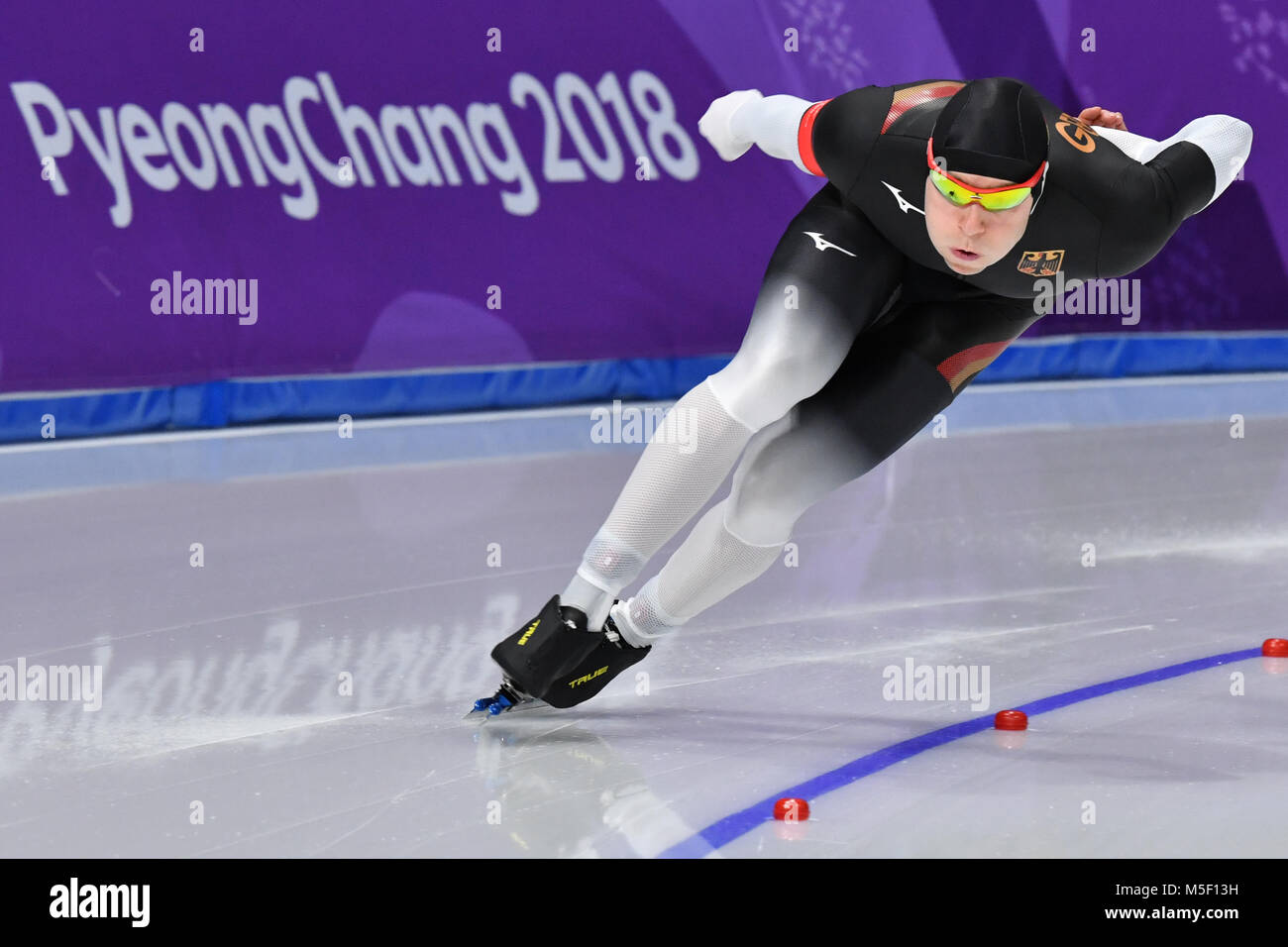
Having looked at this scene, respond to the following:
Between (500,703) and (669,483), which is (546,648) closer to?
(500,703)

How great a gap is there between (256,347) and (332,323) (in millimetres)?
331

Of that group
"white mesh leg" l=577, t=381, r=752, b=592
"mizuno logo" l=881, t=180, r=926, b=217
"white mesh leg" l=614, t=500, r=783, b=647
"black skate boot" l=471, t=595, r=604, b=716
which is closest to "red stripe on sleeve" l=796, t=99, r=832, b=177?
"mizuno logo" l=881, t=180, r=926, b=217

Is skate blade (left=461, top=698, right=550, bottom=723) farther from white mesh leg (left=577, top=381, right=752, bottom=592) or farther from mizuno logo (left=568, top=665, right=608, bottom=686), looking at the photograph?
white mesh leg (left=577, top=381, right=752, bottom=592)

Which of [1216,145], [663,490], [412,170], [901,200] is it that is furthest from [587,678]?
[412,170]

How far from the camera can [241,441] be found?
6.47 m

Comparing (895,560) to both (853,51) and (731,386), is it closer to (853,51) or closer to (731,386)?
(731,386)

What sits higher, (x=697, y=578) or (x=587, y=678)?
(x=697, y=578)

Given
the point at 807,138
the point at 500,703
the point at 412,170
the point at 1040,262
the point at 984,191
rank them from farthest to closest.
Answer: the point at 412,170 → the point at 500,703 → the point at 807,138 → the point at 1040,262 → the point at 984,191

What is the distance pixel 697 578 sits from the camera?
3.07 metres

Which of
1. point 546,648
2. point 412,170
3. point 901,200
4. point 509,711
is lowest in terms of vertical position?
point 509,711

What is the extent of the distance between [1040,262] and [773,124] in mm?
538

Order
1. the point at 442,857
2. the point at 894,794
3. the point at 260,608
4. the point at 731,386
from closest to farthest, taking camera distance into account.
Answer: the point at 442,857 → the point at 894,794 → the point at 731,386 → the point at 260,608

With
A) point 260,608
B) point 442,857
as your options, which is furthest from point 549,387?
point 442,857

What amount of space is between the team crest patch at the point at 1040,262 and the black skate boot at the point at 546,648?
94 centimetres
